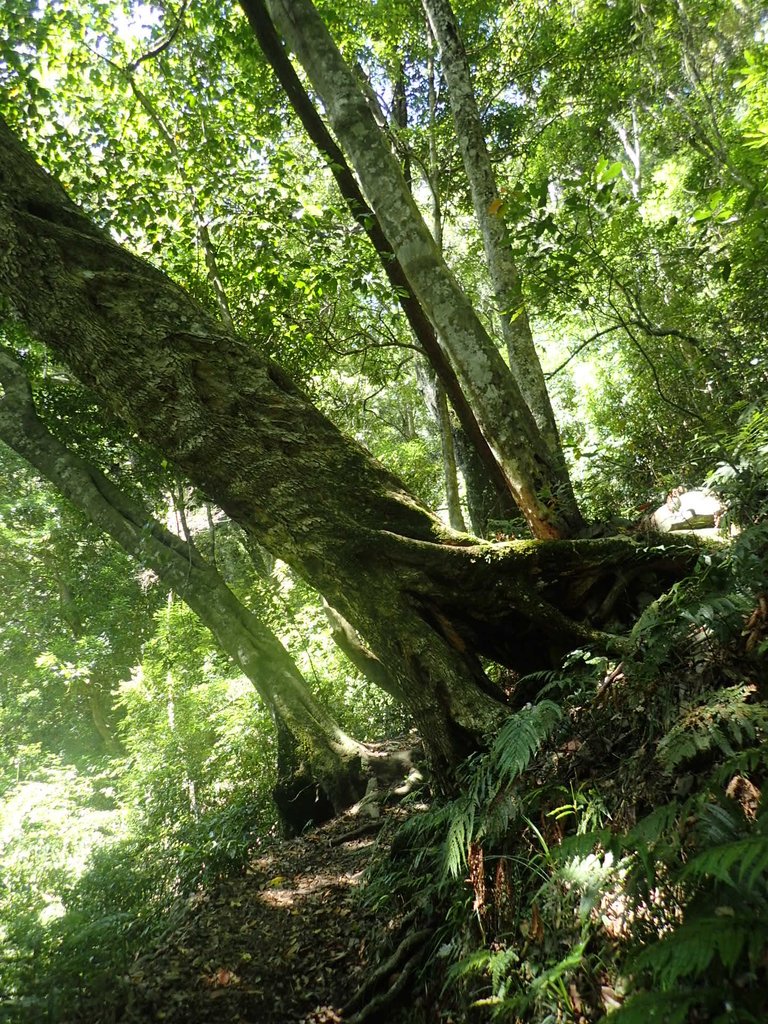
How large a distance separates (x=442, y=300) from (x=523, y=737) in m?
3.22

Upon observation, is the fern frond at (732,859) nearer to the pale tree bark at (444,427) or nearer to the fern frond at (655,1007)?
the fern frond at (655,1007)

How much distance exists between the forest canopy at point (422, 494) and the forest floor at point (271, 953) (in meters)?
0.26

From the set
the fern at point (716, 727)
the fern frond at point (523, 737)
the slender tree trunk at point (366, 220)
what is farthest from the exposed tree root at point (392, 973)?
the slender tree trunk at point (366, 220)

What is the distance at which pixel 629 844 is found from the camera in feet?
5.38

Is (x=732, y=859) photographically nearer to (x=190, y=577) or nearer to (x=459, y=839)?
(x=459, y=839)

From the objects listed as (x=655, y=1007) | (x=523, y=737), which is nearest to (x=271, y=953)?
(x=523, y=737)

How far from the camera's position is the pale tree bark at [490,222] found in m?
5.28

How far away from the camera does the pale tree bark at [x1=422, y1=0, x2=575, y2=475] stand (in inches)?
208

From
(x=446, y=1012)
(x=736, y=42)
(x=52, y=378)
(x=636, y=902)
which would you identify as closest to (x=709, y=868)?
(x=636, y=902)

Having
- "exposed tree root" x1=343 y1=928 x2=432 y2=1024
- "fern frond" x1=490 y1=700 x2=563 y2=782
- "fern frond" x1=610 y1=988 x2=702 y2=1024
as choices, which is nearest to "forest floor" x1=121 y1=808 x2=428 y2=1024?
"exposed tree root" x1=343 y1=928 x2=432 y2=1024

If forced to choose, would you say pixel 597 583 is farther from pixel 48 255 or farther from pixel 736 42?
pixel 736 42

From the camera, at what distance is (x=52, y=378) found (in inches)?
284

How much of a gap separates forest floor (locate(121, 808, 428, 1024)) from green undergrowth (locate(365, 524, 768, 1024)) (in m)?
0.36

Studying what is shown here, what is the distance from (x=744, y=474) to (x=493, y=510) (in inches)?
117
